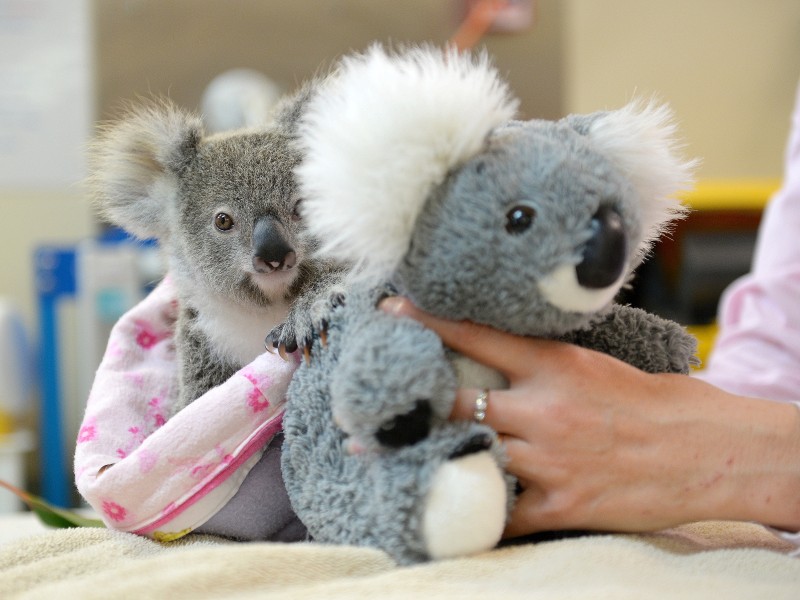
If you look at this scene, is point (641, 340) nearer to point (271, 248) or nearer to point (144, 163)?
point (271, 248)

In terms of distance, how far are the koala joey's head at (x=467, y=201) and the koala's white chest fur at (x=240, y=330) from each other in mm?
234

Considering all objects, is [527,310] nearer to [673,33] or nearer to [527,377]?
[527,377]

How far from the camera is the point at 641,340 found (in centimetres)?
86

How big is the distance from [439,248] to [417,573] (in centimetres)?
27

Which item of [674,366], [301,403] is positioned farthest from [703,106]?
[301,403]

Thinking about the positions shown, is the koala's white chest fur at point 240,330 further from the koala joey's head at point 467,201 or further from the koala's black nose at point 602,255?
the koala's black nose at point 602,255

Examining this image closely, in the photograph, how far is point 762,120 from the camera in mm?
Answer: 3865

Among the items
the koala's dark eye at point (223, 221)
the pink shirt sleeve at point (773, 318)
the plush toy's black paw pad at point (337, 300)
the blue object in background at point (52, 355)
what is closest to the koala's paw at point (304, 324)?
the plush toy's black paw pad at point (337, 300)

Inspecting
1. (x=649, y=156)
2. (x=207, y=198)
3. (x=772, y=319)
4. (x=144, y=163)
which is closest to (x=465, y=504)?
(x=649, y=156)

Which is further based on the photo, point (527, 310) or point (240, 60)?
point (240, 60)

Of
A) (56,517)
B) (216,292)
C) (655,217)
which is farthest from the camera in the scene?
(56,517)

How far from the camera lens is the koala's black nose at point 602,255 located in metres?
0.66

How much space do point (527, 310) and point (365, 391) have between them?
0.51 feet

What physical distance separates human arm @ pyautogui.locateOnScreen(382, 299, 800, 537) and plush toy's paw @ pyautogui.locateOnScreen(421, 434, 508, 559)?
0.06 meters
